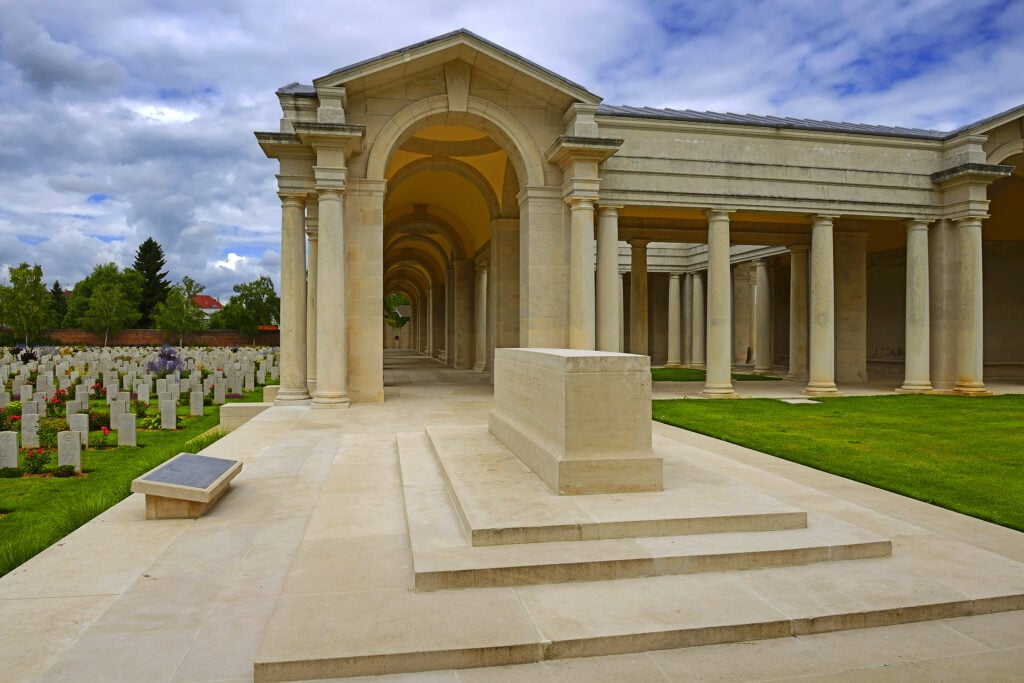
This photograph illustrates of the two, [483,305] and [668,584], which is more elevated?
[483,305]

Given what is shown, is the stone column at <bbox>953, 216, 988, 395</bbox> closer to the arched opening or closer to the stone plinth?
the arched opening

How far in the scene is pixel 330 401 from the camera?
49.5ft

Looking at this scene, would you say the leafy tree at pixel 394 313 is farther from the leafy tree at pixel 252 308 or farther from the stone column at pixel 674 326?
the stone column at pixel 674 326

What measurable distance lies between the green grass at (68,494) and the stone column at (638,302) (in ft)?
54.1

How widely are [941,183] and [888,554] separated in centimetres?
1921

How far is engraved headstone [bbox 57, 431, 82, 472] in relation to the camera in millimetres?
9484

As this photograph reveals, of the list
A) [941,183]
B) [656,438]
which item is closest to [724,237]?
[941,183]

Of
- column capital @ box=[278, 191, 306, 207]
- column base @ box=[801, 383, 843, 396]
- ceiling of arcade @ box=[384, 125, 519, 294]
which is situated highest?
ceiling of arcade @ box=[384, 125, 519, 294]

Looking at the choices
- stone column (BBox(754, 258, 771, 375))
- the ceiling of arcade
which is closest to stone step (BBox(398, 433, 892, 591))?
the ceiling of arcade

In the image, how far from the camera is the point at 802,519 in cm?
578

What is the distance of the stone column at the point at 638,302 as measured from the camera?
2484 centimetres

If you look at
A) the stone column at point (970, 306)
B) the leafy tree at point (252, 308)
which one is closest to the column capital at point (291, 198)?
the stone column at point (970, 306)

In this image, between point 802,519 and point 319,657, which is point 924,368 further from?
point 319,657

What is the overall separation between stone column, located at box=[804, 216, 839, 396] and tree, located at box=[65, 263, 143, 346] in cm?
6206
